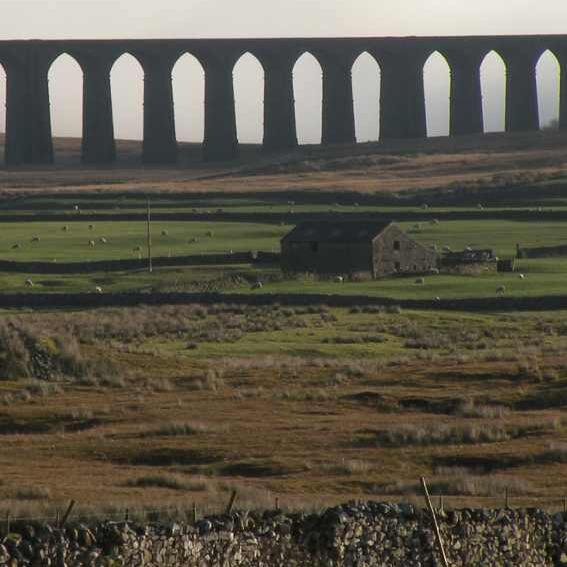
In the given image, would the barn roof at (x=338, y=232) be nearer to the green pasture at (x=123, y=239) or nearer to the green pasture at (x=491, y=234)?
the green pasture at (x=123, y=239)

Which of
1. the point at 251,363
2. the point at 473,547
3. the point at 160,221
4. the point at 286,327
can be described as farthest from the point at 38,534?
the point at 160,221

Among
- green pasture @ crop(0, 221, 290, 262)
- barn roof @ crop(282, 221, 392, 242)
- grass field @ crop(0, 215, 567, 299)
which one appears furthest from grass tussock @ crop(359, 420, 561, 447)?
green pasture @ crop(0, 221, 290, 262)

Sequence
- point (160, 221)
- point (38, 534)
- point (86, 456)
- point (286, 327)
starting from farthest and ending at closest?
point (160, 221)
point (286, 327)
point (86, 456)
point (38, 534)

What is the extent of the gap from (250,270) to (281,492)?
44.4 metres

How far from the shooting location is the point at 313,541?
19.5 metres

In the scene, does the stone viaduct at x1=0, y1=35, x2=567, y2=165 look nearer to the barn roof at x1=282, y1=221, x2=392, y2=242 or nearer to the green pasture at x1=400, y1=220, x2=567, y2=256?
the green pasture at x1=400, y1=220, x2=567, y2=256

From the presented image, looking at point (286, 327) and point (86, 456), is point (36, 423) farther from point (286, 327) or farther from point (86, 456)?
point (286, 327)

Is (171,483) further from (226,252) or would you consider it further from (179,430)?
(226,252)

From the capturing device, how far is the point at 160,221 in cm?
9438

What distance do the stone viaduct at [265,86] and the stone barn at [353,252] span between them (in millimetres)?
58191

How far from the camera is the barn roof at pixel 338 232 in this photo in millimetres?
71500

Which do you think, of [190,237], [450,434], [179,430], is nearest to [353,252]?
[190,237]

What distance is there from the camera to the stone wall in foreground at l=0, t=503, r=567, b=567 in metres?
17.9

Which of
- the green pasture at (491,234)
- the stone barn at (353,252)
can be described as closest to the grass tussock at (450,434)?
the stone barn at (353,252)
